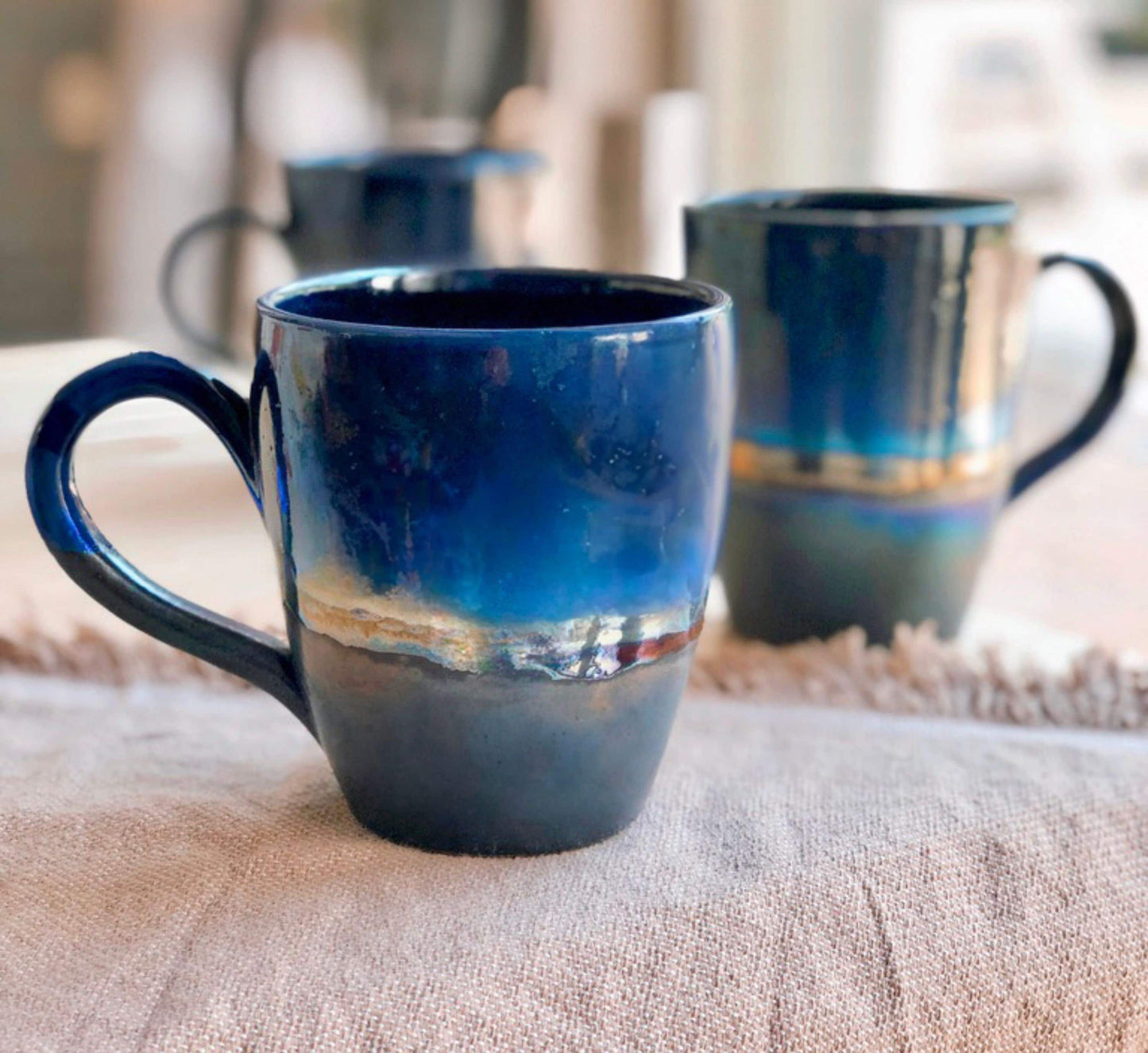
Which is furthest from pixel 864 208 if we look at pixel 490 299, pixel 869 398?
pixel 490 299

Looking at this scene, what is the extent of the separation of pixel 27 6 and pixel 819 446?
499 millimetres

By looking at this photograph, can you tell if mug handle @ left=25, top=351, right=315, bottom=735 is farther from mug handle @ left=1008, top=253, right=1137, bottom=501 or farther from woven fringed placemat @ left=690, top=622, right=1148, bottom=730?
mug handle @ left=1008, top=253, right=1137, bottom=501

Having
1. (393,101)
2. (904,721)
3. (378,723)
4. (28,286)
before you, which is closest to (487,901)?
(378,723)

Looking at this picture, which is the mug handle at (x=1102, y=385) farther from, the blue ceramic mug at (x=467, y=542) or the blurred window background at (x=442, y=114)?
the blue ceramic mug at (x=467, y=542)

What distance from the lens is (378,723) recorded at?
A: 0.35 m

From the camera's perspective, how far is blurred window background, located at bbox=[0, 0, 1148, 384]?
30.7 inches

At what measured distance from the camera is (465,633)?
0.34 meters

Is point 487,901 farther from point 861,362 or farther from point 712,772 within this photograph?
point 861,362

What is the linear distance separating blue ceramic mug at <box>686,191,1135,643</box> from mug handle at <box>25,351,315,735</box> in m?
0.20

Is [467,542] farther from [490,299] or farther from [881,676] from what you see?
[881,676]

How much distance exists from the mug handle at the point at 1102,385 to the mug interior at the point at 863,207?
44 millimetres

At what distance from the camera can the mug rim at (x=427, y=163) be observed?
0.63 metres

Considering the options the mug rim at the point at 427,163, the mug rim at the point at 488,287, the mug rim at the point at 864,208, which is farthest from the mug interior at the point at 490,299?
the mug rim at the point at 427,163

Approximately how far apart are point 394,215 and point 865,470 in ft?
0.77
